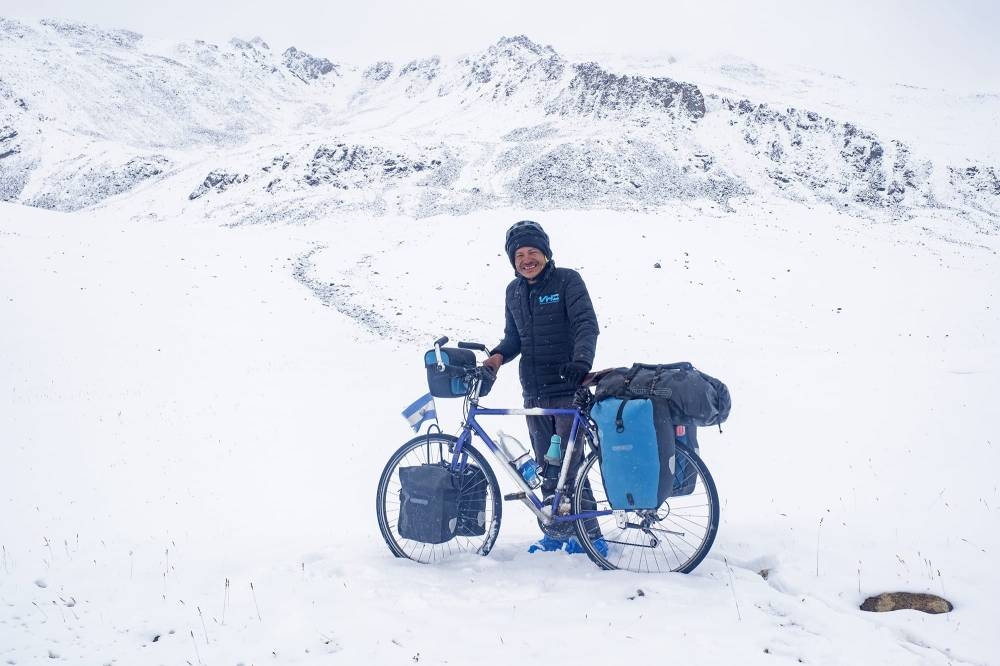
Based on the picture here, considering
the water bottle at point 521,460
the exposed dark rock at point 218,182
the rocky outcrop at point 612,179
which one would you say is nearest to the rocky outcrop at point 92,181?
the exposed dark rock at point 218,182

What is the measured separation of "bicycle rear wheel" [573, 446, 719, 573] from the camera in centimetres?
474

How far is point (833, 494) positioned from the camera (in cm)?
718

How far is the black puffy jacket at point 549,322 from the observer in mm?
5188

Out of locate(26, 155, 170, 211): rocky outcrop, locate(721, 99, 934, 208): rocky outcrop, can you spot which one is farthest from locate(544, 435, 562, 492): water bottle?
locate(26, 155, 170, 211): rocky outcrop

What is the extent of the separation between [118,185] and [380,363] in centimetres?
6169

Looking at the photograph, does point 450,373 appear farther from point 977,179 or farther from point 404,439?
point 977,179

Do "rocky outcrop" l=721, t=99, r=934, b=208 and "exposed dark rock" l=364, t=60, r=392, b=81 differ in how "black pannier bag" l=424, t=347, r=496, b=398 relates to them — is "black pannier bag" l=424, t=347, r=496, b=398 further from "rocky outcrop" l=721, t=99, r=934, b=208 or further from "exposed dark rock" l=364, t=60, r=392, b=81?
"exposed dark rock" l=364, t=60, r=392, b=81

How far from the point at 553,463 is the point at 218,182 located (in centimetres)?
5712

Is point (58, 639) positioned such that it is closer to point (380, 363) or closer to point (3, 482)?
point (3, 482)

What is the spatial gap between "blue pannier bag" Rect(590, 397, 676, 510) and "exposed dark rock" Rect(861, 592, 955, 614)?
1646 millimetres

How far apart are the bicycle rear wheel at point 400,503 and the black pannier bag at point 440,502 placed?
0.04 meters

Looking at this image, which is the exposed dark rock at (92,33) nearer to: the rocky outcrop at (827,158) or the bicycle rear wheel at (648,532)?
the rocky outcrop at (827,158)

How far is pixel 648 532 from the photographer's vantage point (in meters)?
4.72

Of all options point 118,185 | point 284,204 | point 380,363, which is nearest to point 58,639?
point 380,363
